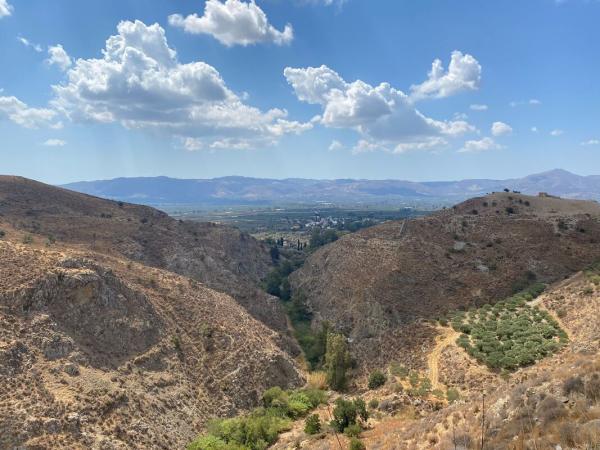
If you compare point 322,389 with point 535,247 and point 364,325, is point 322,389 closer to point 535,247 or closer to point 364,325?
point 364,325

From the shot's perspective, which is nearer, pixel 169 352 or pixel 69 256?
pixel 169 352

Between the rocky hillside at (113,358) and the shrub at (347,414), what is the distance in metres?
14.5

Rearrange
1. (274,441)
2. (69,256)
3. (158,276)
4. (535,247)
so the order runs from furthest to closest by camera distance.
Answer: (535,247) < (158,276) < (69,256) < (274,441)

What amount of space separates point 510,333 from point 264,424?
27.4 m

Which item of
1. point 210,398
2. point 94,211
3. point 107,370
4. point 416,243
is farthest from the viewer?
point 94,211

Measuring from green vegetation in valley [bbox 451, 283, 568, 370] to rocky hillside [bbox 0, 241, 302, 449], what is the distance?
68.7 feet

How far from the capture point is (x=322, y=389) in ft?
143

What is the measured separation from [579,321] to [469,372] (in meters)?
13.9

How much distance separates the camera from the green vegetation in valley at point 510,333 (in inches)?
1430

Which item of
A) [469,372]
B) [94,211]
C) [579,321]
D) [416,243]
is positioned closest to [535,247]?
[416,243]

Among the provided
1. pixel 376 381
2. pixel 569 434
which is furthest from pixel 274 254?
pixel 569 434

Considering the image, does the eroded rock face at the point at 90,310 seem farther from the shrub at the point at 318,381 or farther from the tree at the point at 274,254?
the tree at the point at 274,254

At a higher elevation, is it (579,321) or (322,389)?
(579,321)

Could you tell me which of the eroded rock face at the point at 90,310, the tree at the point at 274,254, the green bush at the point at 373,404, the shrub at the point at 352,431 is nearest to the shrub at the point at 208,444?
the shrub at the point at 352,431
